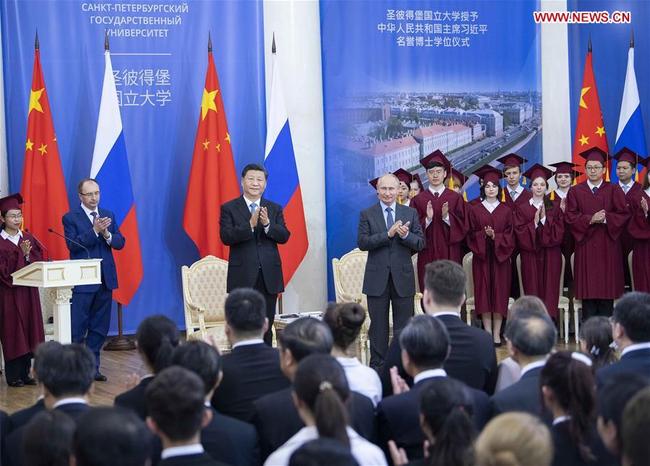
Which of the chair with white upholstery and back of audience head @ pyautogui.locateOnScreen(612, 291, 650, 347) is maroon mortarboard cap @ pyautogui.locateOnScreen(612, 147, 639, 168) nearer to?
the chair with white upholstery

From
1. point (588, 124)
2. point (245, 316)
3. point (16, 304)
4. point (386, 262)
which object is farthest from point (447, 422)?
point (588, 124)

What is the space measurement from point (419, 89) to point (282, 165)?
172 centimetres

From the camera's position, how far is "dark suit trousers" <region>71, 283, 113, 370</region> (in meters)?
7.29

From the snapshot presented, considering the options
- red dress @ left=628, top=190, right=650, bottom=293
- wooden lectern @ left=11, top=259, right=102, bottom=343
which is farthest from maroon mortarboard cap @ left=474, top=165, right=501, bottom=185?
wooden lectern @ left=11, top=259, right=102, bottom=343

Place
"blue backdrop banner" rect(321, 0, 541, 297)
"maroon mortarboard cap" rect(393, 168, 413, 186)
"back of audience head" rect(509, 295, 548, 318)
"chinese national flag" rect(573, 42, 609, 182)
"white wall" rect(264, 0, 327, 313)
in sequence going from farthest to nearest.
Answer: "chinese national flag" rect(573, 42, 609, 182), "blue backdrop banner" rect(321, 0, 541, 297), "white wall" rect(264, 0, 327, 313), "maroon mortarboard cap" rect(393, 168, 413, 186), "back of audience head" rect(509, 295, 548, 318)

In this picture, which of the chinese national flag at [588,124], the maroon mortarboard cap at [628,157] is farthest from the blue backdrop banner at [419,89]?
the maroon mortarboard cap at [628,157]

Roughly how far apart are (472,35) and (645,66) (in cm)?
190

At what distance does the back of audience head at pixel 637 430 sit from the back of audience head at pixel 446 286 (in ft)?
5.83

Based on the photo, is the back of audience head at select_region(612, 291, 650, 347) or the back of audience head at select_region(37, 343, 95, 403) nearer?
the back of audience head at select_region(37, 343, 95, 403)

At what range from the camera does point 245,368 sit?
356 centimetres

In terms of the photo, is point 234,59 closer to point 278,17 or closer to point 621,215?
point 278,17

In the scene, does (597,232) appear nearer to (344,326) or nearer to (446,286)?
(446,286)

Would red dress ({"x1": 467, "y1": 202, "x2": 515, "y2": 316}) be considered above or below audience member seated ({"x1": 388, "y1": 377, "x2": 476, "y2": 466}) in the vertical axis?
below

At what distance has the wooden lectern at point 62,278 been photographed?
6.54 meters
